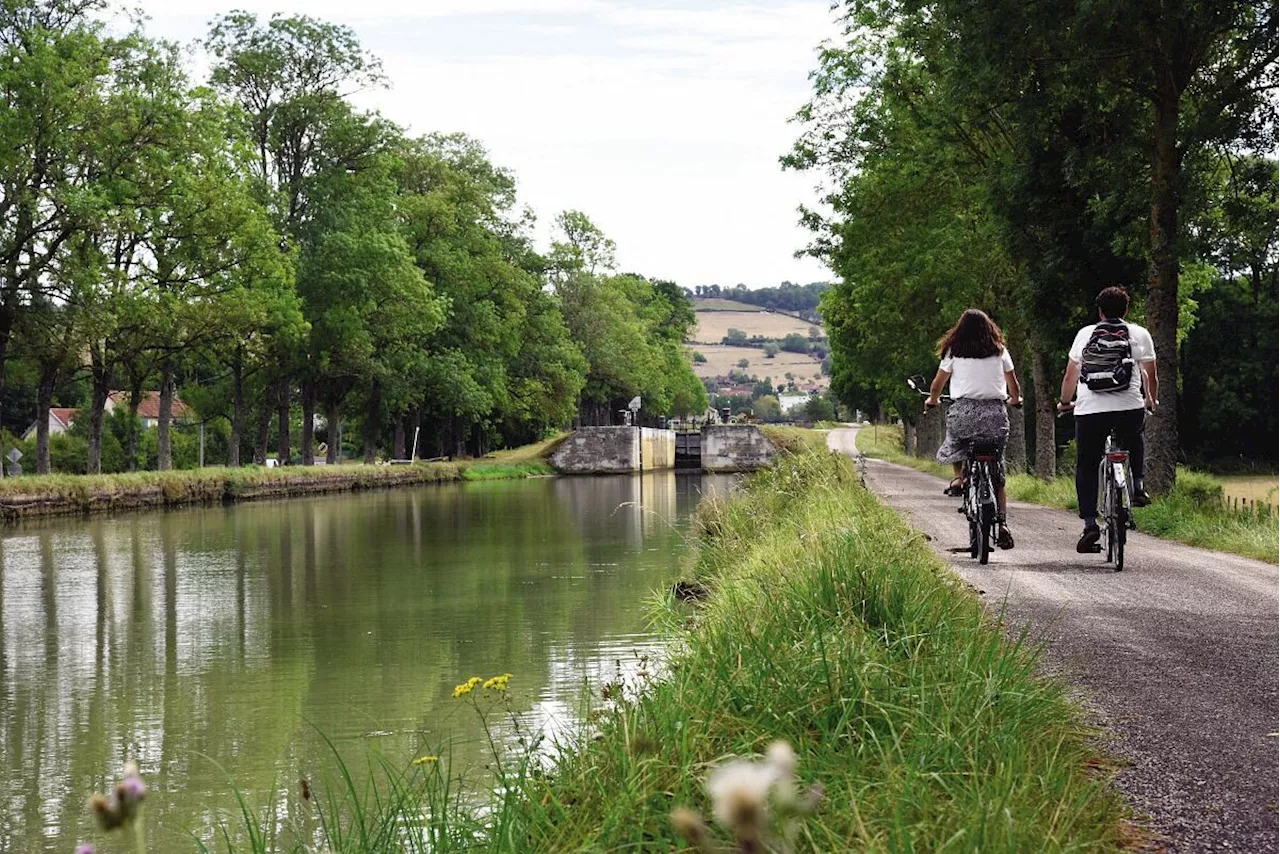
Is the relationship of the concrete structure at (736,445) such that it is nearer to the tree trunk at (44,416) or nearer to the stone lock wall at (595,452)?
the stone lock wall at (595,452)

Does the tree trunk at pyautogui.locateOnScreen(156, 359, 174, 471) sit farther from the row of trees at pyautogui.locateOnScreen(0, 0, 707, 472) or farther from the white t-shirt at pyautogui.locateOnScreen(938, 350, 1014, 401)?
the white t-shirt at pyautogui.locateOnScreen(938, 350, 1014, 401)

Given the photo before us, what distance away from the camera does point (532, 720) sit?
8641 mm

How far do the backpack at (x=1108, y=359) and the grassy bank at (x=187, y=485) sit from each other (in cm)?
2535

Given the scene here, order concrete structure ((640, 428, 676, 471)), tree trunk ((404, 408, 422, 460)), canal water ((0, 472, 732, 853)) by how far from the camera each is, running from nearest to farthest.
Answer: canal water ((0, 472, 732, 853)), tree trunk ((404, 408, 422, 460)), concrete structure ((640, 428, 676, 471))

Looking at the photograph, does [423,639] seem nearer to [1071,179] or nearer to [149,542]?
[1071,179]

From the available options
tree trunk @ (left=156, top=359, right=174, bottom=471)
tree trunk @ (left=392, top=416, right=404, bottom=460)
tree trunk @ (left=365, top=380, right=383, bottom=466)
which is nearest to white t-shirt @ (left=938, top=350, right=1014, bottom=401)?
tree trunk @ (left=156, top=359, right=174, bottom=471)

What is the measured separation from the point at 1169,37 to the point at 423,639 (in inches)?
432

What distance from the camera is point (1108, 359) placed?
1049 cm

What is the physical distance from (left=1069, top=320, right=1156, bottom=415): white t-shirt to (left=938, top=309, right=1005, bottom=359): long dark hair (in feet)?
2.23

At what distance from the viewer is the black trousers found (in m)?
10.6

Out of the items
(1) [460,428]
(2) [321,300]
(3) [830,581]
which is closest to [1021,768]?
(3) [830,581]

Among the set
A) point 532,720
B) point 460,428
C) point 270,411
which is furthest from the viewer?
point 460,428

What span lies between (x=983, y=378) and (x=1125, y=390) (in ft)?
3.55

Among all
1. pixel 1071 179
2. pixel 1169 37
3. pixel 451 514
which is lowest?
pixel 451 514
